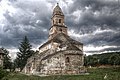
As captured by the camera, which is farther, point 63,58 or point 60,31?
point 60,31

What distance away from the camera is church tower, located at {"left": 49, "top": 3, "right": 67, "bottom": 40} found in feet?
160

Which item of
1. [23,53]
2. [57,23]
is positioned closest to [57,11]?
[57,23]

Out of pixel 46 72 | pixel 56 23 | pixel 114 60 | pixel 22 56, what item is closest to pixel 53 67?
pixel 46 72

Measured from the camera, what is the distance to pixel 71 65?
37344 millimetres

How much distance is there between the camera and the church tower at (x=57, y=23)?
48906 mm

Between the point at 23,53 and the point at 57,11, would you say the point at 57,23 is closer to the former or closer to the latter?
the point at 57,11

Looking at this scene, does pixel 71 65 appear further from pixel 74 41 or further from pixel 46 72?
pixel 74 41

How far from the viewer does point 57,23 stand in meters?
49.5

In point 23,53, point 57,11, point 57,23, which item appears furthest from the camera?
point 23,53

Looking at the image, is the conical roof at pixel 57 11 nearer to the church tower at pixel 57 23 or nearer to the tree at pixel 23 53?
the church tower at pixel 57 23

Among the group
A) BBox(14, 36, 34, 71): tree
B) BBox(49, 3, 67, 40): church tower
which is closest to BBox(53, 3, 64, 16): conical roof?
BBox(49, 3, 67, 40): church tower

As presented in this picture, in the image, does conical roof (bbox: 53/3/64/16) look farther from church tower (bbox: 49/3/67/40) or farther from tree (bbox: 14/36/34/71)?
tree (bbox: 14/36/34/71)

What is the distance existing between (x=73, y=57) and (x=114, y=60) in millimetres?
40122

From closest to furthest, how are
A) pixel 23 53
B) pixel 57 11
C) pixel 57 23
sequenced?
pixel 57 23
pixel 57 11
pixel 23 53
